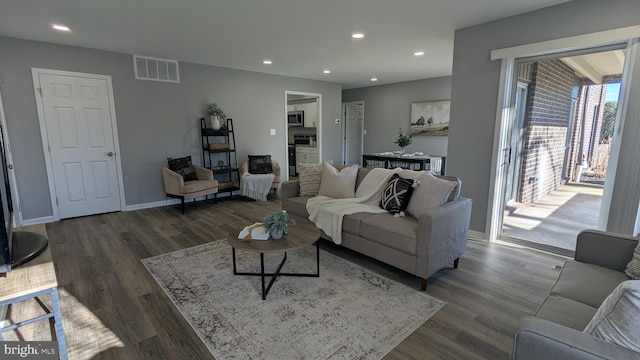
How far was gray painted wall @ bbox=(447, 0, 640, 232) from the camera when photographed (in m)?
2.79

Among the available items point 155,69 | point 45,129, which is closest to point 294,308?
point 45,129

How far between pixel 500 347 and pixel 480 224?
2000mm

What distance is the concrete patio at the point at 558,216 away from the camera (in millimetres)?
3229

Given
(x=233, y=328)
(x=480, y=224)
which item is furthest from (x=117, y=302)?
(x=480, y=224)

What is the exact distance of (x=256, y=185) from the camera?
5418 mm

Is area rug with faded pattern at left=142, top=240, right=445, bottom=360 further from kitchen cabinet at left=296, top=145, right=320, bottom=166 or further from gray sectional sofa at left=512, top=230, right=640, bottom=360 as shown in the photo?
kitchen cabinet at left=296, top=145, right=320, bottom=166

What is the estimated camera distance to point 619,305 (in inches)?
37.9

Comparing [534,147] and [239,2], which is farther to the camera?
[534,147]

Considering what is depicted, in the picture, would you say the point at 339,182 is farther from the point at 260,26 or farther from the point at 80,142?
the point at 80,142

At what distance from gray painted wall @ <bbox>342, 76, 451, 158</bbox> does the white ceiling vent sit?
488 centimetres

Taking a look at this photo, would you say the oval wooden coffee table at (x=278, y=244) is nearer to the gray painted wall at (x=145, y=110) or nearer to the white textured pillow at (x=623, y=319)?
the white textured pillow at (x=623, y=319)

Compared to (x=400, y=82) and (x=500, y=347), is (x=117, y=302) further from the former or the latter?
(x=400, y=82)

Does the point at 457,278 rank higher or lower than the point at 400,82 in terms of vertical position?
lower

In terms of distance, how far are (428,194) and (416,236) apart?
1.66 ft
